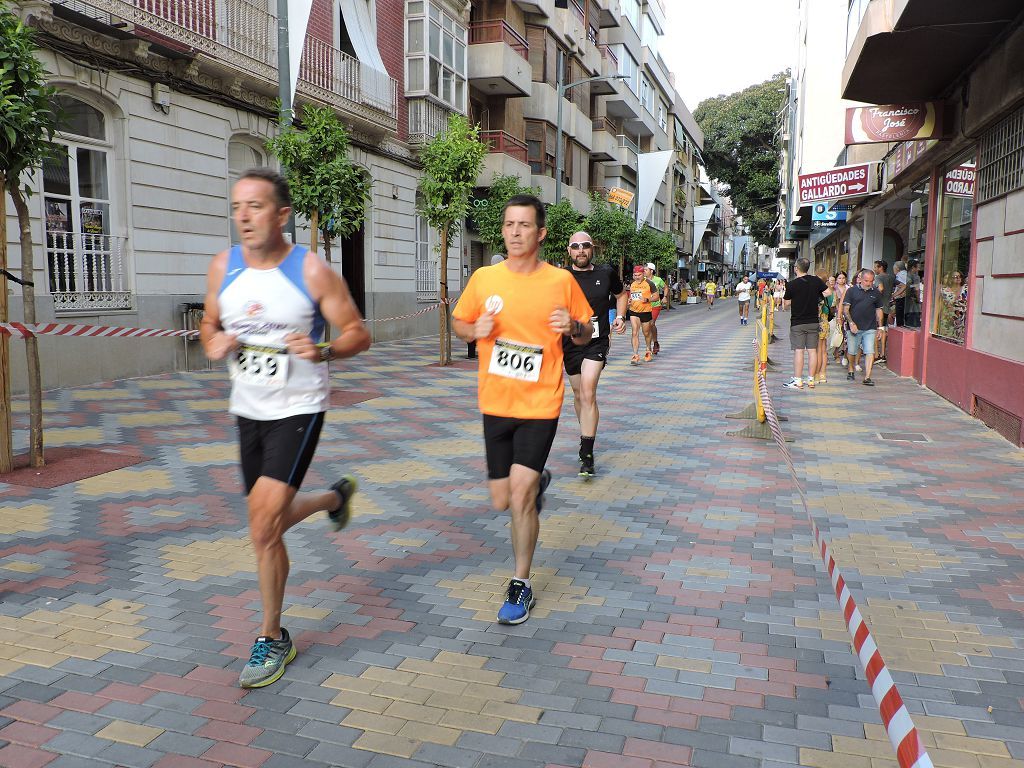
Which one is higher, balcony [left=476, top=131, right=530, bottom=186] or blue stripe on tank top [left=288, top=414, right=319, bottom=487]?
balcony [left=476, top=131, right=530, bottom=186]

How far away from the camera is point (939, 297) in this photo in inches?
486

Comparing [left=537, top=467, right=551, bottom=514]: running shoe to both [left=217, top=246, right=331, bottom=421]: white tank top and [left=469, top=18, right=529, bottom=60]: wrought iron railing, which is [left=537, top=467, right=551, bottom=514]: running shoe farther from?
[left=469, top=18, right=529, bottom=60]: wrought iron railing

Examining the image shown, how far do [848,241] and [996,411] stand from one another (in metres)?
17.9

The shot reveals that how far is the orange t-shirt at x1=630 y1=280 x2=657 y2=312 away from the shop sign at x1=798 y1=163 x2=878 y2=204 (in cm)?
546

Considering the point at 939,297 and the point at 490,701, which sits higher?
the point at 939,297

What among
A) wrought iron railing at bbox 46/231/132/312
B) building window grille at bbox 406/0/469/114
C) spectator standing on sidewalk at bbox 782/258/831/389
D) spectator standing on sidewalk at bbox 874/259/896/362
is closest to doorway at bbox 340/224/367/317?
building window grille at bbox 406/0/469/114

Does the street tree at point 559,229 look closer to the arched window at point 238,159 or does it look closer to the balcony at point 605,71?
the arched window at point 238,159

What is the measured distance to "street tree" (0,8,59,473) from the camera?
5910 mm

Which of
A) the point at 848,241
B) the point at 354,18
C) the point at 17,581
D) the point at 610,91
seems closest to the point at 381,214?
the point at 354,18

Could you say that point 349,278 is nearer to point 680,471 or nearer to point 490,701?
point 680,471

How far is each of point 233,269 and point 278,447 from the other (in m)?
0.72

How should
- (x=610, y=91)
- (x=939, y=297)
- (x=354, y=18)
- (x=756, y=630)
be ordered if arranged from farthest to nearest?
(x=610, y=91)
(x=354, y=18)
(x=939, y=297)
(x=756, y=630)

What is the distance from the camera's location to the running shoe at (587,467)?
6.69 metres

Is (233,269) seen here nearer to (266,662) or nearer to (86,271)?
(266,662)
